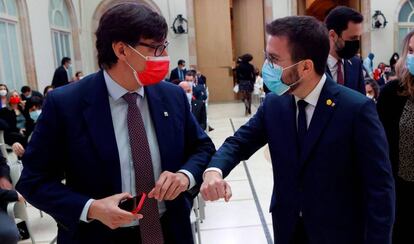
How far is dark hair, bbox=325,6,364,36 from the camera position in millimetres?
2840

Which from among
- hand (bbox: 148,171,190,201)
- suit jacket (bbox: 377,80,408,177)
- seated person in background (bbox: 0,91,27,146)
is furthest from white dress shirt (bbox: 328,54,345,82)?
seated person in background (bbox: 0,91,27,146)

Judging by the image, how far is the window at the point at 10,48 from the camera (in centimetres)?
916

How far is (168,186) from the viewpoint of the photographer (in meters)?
Answer: 1.45

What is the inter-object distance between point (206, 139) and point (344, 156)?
0.55 metres

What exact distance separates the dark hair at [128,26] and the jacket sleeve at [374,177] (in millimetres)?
809

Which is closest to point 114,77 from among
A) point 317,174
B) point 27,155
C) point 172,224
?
point 27,155

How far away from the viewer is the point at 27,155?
4.78 feet

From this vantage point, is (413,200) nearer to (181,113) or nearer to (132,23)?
(181,113)

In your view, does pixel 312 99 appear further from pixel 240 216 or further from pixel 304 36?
pixel 240 216

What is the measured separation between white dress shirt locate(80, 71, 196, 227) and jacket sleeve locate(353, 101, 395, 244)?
64 centimetres

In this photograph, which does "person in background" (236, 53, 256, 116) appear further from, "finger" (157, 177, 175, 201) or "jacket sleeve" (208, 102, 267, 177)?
"finger" (157, 177, 175, 201)

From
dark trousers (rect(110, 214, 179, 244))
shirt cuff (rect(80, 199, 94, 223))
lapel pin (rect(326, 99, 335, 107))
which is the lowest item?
dark trousers (rect(110, 214, 179, 244))

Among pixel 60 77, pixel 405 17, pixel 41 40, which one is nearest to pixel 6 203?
pixel 60 77

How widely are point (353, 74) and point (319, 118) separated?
1.50 meters
